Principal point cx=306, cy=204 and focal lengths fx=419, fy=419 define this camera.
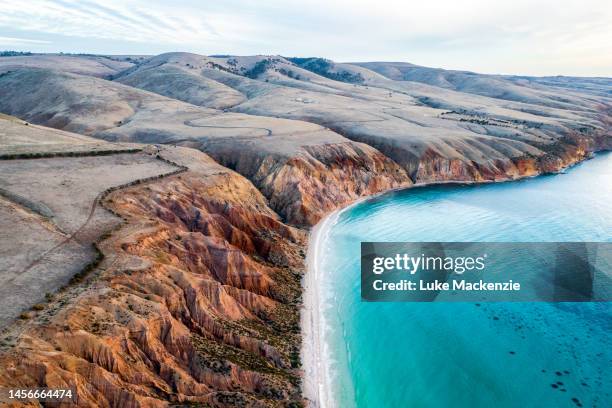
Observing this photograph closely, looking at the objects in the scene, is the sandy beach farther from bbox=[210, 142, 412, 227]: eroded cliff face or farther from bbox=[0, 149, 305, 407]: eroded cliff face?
bbox=[210, 142, 412, 227]: eroded cliff face

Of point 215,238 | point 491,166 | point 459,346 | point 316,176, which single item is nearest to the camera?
point 459,346

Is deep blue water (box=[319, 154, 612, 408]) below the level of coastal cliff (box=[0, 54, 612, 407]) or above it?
below

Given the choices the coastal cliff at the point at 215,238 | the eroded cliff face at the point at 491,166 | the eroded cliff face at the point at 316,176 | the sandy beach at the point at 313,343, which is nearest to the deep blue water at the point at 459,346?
the sandy beach at the point at 313,343

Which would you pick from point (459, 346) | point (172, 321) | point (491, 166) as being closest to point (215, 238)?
point (172, 321)

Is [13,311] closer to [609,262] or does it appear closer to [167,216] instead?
[167,216]

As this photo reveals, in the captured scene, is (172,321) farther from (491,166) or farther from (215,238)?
(491,166)

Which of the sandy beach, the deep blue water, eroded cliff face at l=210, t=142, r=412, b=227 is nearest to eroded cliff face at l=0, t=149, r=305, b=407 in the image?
the sandy beach

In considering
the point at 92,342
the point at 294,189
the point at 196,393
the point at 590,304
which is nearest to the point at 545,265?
the point at 590,304

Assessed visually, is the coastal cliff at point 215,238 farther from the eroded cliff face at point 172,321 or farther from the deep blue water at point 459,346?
the deep blue water at point 459,346
